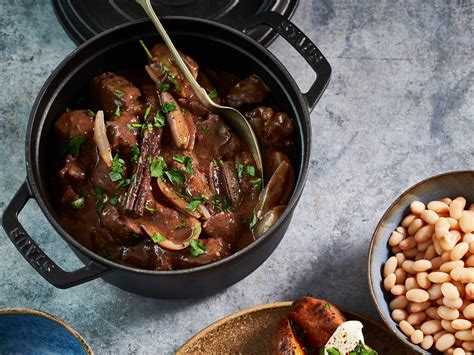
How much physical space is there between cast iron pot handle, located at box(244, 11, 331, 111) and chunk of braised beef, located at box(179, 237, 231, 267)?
2.12ft

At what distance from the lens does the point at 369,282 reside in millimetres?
3268

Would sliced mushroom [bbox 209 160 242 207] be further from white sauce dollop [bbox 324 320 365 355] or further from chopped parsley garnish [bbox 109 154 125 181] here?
white sauce dollop [bbox 324 320 365 355]

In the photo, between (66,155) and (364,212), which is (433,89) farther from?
(66,155)

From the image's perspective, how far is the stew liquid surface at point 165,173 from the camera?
3.17 metres

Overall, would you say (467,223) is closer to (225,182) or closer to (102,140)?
(225,182)

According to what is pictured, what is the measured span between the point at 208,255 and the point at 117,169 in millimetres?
480

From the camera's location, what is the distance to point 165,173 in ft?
10.5

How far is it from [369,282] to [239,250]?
54cm

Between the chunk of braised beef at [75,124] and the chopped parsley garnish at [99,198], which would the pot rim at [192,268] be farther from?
the chopped parsley garnish at [99,198]

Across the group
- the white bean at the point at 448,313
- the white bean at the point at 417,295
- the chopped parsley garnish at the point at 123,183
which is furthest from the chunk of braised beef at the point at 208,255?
the white bean at the point at 448,313

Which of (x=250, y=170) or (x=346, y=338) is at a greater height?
(x=250, y=170)

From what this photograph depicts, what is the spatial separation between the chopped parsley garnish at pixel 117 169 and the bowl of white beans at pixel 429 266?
1.03 metres

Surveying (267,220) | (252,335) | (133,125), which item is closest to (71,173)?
(133,125)

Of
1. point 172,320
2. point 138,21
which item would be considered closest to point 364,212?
point 172,320
